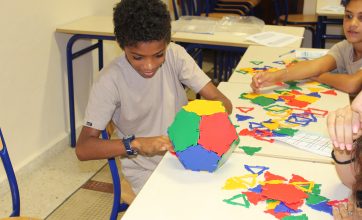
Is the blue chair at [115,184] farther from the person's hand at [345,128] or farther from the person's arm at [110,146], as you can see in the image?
the person's hand at [345,128]

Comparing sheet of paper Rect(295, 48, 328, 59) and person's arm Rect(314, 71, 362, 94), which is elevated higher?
sheet of paper Rect(295, 48, 328, 59)

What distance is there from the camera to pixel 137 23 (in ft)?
4.71

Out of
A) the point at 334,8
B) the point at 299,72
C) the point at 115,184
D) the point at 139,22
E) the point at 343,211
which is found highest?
the point at 139,22

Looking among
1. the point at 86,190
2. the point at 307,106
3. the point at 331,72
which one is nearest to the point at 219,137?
the point at 307,106

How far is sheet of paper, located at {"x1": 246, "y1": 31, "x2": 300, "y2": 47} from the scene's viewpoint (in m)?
2.69

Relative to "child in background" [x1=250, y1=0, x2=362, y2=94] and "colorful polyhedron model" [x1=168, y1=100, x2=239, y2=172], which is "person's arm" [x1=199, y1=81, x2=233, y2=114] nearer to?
"child in background" [x1=250, y1=0, x2=362, y2=94]

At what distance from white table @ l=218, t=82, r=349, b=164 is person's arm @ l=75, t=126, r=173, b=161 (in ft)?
0.84

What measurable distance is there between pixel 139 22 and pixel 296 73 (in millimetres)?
907

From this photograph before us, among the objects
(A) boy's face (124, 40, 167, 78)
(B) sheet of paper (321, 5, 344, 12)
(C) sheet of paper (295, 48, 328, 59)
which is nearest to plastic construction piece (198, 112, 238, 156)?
(A) boy's face (124, 40, 167, 78)

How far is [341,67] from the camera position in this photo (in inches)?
84.6

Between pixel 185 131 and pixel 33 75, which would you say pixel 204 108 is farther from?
pixel 33 75

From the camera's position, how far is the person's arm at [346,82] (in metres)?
1.89

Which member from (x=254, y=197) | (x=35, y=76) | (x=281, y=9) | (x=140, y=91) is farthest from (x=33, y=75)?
(x=281, y=9)

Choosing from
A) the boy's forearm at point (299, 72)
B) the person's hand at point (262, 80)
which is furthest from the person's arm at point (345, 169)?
the boy's forearm at point (299, 72)
